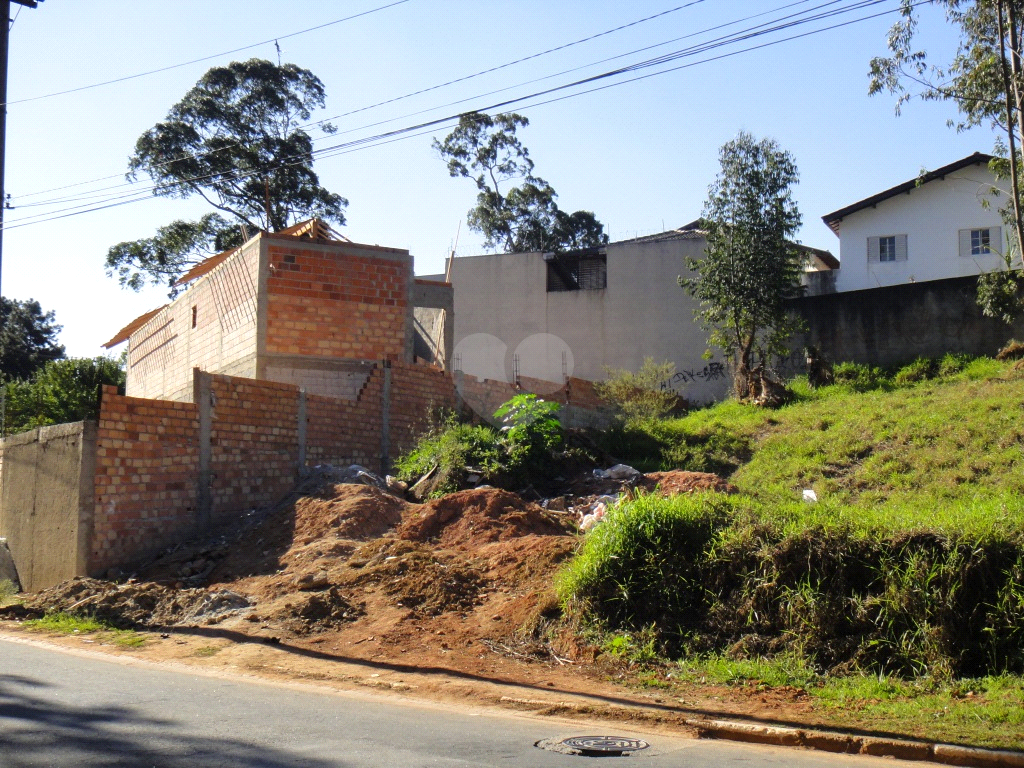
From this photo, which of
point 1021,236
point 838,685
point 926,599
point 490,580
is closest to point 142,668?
point 490,580

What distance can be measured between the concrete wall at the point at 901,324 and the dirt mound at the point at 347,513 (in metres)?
13.0

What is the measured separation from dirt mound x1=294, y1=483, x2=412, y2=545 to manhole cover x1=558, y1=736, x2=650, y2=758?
19.2 feet

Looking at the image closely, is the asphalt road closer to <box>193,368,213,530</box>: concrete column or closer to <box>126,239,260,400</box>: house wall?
<box>193,368,213,530</box>: concrete column

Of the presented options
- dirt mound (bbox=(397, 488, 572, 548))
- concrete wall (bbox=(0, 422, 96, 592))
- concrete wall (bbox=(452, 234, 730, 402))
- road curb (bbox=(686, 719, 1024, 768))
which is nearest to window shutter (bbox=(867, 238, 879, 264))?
concrete wall (bbox=(452, 234, 730, 402))

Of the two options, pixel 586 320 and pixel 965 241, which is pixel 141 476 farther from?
pixel 965 241

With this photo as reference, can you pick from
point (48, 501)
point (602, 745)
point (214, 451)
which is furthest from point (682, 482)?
point (48, 501)

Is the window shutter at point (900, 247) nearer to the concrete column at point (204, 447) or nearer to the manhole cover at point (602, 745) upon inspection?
the concrete column at point (204, 447)

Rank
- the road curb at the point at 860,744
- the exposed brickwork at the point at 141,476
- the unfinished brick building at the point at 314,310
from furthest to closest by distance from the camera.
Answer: the unfinished brick building at the point at 314,310, the exposed brickwork at the point at 141,476, the road curb at the point at 860,744

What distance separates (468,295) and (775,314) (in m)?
11.4

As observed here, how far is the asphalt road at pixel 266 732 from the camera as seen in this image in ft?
15.4

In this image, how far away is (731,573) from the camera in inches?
300

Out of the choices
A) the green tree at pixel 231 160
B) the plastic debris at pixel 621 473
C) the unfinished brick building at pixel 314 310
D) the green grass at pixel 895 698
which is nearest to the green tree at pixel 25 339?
the green tree at pixel 231 160

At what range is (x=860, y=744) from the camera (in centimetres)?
534

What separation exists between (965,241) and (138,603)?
26336 mm
